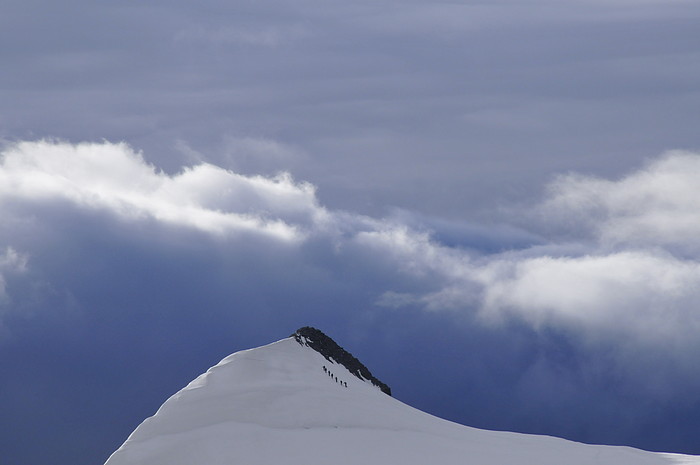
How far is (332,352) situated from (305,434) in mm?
30575

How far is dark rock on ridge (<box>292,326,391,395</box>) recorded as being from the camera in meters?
76.7

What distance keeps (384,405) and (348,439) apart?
1047 cm

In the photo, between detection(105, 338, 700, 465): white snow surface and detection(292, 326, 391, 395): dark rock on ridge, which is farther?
detection(292, 326, 391, 395): dark rock on ridge

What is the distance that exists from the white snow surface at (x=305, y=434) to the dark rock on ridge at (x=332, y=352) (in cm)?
1478

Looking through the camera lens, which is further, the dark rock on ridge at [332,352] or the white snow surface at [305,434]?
the dark rock on ridge at [332,352]

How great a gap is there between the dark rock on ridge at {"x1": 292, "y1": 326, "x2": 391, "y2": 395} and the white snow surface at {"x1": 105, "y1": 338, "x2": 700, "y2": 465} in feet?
48.5

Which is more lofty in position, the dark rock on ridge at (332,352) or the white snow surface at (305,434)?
the dark rock on ridge at (332,352)

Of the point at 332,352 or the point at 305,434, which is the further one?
the point at 332,352

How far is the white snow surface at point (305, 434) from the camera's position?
1773 inches

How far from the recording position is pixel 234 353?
6425 cm

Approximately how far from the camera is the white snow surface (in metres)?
45.0

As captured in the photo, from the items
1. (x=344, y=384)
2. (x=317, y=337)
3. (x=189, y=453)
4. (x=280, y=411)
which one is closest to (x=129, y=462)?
(x=189, y=453)

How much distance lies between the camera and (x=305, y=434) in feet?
158

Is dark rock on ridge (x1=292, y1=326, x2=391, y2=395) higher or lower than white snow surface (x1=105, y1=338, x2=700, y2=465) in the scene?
higher
